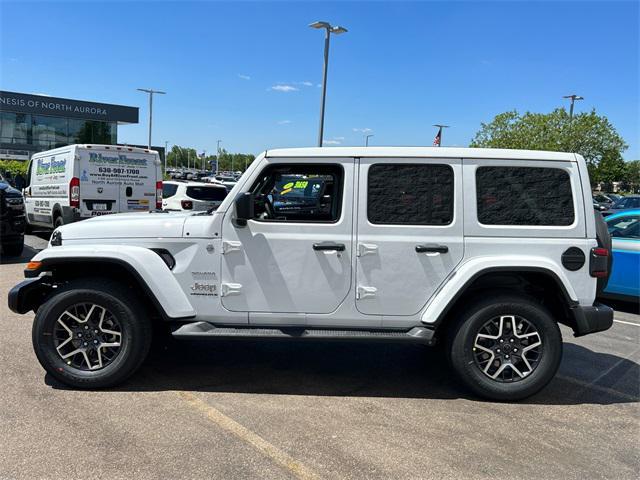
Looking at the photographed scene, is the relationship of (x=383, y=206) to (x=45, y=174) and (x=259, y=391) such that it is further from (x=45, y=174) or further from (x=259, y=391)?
(x=45, y=174)

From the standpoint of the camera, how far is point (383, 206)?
412 centimetres

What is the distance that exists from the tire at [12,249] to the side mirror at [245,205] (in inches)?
320

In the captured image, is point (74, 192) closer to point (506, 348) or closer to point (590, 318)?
point (506, 348)

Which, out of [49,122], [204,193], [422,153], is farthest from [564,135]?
[49,122]

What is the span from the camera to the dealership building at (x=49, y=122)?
48.8m

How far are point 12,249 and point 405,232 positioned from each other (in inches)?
363

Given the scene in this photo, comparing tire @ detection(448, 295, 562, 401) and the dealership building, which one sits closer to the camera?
tire @ detection(448, 295, 562, 401)

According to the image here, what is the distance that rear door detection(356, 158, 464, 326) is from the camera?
4.07 m

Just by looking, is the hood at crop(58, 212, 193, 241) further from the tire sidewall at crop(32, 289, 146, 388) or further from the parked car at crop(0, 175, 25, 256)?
the parked car at crop(0, 175, 25, 256)

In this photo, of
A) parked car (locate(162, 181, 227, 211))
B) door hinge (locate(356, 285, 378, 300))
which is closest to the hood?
door hinge (locate(356, 285, 378, 300))

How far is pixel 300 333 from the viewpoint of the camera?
13.4ft

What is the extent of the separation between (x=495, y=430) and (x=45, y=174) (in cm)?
1169

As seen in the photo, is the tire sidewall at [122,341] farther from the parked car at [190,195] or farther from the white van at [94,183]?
the parked car at [190,195]

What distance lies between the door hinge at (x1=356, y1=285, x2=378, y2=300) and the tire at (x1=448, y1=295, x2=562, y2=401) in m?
0.71
